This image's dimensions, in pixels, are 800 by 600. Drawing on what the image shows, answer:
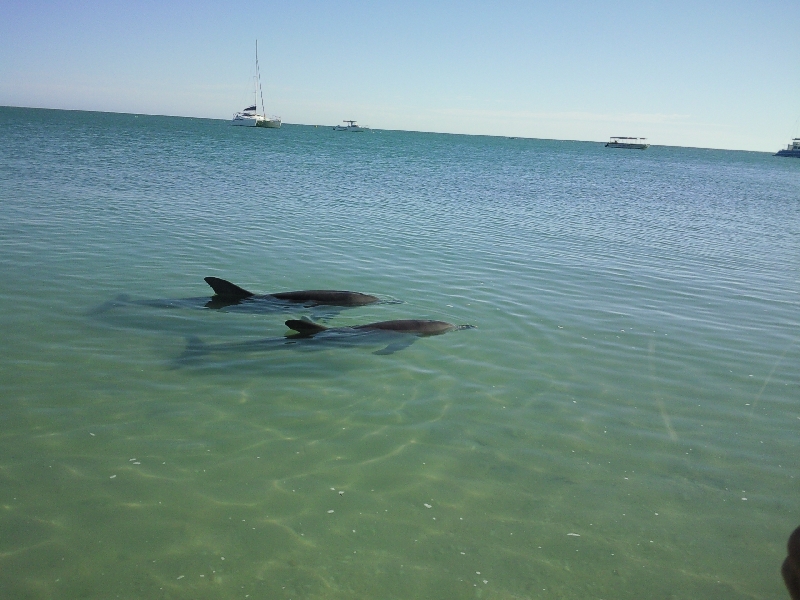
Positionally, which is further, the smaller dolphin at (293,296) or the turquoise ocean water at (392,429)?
the smaller dolphin at (293,296)

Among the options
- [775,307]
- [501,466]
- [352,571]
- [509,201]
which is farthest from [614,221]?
[352,571]

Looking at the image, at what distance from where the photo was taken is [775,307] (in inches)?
539

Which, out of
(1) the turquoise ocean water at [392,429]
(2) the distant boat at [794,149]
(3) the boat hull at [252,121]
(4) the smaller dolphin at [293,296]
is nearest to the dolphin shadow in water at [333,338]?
(1) the turquoise ocean water at [392,429]

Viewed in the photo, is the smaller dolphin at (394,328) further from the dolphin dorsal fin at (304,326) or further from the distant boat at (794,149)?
the distant boat at (794,149)

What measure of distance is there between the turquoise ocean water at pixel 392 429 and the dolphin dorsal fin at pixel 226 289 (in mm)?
620

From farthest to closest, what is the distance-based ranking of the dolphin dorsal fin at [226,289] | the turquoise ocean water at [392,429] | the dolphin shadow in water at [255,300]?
the dolphin dorsal fin at [226,289], the dolphin shadow in water at [255,300], the turquoise ocean water at [392,429]

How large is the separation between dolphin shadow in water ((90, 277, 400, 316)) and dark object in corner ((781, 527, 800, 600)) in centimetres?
995

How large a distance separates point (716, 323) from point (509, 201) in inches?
820

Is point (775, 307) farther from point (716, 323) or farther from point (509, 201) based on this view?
point (509, 201)

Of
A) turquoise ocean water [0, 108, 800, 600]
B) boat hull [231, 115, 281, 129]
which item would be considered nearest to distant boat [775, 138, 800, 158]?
boat hull [231, 115, 281, 129]

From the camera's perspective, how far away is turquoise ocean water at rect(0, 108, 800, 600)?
500cm

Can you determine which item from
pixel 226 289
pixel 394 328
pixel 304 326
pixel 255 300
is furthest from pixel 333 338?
pixel 226 289

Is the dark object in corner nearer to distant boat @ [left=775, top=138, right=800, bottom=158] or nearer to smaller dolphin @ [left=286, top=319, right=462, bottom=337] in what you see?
smaller dolphin @ [left=286, top=319, right=462, bottom=337]

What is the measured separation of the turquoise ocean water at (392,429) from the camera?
16.4ft
